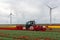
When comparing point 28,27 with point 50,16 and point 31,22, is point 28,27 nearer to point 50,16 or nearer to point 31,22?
point 31,22

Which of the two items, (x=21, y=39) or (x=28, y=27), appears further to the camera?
(x=28, y=27)

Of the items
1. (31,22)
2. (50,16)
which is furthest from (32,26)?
(50,16)

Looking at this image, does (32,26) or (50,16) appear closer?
(32,26)

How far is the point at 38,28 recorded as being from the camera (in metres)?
46.9

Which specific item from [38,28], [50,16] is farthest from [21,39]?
[50,16]

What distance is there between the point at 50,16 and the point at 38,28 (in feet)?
85.1

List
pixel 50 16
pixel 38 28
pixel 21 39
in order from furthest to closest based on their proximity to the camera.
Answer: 1. pixel 50 16
2. pixel 38 28
3. pixel 21 39

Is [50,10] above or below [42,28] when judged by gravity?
above

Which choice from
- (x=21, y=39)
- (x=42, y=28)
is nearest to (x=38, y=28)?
(x=42, y=28)

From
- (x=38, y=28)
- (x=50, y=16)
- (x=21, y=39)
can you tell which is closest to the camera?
(x=21, y=39)

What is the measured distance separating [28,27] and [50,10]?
2528 cm

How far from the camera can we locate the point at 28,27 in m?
49.5

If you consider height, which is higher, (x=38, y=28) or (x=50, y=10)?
(x=50, y=10)

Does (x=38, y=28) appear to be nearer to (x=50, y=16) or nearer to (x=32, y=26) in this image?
(x=32, y=26)
